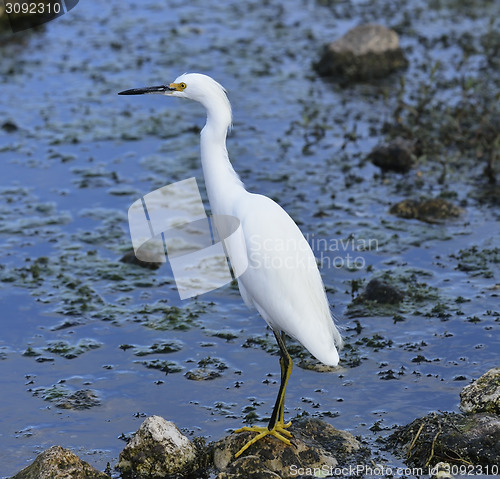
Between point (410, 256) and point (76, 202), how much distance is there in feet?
12.2

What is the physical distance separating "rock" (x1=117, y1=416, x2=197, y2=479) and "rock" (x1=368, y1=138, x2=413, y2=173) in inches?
224

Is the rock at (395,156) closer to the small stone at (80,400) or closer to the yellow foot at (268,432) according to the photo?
the small stone at (80,400)

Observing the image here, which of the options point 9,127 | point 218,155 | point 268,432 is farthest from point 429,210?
point 9,127

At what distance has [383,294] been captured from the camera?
7.96m

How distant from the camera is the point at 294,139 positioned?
1148 centimetres

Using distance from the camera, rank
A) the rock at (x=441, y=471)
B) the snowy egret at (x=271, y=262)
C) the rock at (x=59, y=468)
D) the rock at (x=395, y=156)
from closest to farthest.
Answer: the rock at (x=59, y=468), the rock at (x=441, y=471), the snowy egret at (x=271, y=262), the rock at (x=395, y=156)

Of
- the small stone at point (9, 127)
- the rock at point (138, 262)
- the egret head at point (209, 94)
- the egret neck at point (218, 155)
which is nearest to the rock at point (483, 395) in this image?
the egret neck at point (218, 155)

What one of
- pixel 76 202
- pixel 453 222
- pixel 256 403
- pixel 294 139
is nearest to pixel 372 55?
pixel 294 139

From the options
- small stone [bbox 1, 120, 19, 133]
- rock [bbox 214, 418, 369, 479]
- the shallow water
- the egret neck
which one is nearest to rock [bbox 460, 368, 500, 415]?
the shallow water

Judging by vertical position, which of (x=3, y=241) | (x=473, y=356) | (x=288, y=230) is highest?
(x=288, y=230)

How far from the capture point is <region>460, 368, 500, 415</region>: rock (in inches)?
240

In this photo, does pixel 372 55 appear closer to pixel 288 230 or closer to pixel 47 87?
pixel 47 87

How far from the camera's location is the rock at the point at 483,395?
20.0 feet

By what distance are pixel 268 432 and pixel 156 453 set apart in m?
0.72
